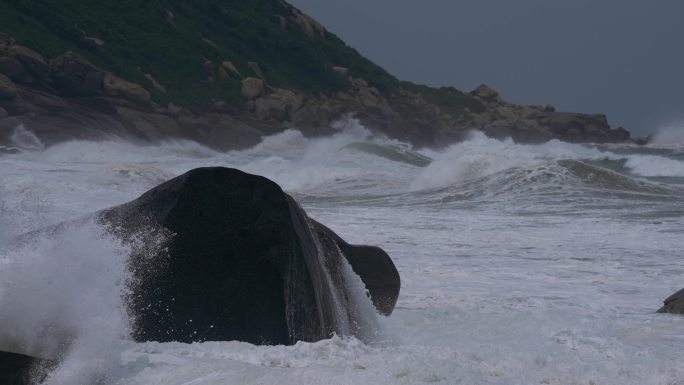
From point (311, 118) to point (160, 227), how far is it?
5431cm

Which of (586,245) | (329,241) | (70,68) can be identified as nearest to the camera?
(329,241)

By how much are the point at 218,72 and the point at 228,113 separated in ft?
24.4

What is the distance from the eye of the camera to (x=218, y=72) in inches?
2466

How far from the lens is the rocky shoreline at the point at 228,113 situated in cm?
4316

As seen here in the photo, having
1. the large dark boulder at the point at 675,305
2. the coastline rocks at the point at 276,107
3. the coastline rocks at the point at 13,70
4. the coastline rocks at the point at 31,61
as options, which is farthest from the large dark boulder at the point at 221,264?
the coastline rocks at the point at 276,107

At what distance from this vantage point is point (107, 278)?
14.4 ft

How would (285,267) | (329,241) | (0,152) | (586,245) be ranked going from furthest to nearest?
1. (0,152)
2. (586,245)
3. (329,241)
4. (285,267)

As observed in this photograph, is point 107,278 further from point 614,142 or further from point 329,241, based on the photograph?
point 614,142

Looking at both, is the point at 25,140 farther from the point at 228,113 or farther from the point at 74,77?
the point at 228,113

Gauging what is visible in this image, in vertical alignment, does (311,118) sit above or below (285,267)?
above

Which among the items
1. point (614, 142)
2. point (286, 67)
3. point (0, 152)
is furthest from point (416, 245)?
point (614, 142)

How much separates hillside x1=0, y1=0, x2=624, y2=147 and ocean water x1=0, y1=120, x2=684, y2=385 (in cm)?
2744

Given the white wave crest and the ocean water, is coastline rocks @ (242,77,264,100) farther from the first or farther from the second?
the white wave crest

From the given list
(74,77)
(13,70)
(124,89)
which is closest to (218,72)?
(124,89)
